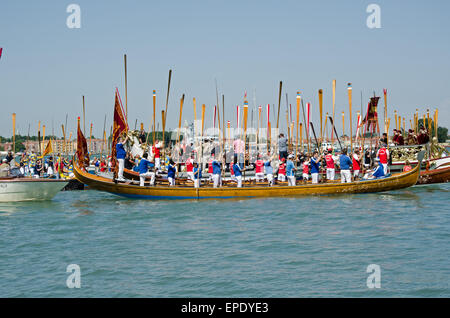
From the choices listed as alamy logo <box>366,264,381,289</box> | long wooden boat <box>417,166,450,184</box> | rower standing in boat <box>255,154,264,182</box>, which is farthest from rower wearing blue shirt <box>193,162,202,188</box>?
alamy logo <box>366,264,381,289</box>

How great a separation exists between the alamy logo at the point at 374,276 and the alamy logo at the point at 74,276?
6952mm

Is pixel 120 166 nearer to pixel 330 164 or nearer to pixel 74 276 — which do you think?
pixel 330 164

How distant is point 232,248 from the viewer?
1659cm

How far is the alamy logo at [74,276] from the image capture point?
12.8 m

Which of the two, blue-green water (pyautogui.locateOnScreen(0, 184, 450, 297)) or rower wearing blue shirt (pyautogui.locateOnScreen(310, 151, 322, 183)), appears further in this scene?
rower wearing blue shirt (pyautogui.locateOnScreen(310, 151, 322, 183))

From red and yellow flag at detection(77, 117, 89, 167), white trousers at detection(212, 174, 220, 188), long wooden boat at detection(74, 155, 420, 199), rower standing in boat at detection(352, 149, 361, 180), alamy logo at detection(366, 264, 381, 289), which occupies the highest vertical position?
red and yellow flag at detection(77, 117, 89, 167)

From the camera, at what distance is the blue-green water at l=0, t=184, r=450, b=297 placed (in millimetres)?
12477

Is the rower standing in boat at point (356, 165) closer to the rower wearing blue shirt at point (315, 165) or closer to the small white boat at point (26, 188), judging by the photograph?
the rower wearing blue shirt at point (315, 165)

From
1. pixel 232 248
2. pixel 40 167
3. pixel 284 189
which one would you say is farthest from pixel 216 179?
pixel 40 167

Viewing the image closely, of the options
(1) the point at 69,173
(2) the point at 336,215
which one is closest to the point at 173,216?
(2) the point at 336,215

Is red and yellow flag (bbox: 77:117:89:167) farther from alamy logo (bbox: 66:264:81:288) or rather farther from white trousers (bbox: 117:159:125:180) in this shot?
alamy logo (bbox: 66:264:81:288)

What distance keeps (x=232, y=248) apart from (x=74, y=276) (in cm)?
515

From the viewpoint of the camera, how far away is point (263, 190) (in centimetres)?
2770

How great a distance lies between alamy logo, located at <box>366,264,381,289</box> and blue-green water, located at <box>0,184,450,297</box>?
132mm
